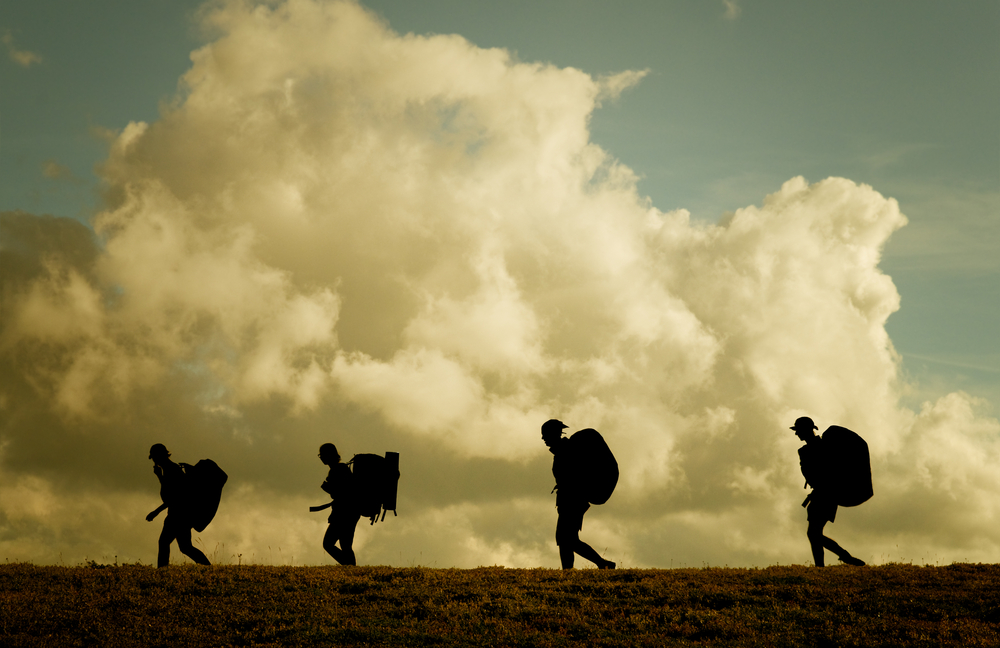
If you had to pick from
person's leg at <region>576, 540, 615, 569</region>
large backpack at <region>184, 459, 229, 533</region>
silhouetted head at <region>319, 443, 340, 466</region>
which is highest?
silhouetted head at <region>319, 443, 340, 466</region>

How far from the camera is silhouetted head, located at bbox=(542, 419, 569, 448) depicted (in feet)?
58.6

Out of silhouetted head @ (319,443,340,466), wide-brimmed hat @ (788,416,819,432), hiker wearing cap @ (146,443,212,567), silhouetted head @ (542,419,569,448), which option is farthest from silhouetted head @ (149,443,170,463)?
wide-brimmed hat @ (788,416,819,432)

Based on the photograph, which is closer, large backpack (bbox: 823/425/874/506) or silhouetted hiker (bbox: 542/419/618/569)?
silhouetted hiker (bbox: 542/419/618/569)

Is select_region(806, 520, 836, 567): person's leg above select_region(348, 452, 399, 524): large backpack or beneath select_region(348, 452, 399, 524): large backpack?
beneath

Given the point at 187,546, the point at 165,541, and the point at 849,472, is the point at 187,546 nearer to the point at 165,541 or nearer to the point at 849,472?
the point at 165,541

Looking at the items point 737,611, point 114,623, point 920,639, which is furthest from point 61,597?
point 920,639

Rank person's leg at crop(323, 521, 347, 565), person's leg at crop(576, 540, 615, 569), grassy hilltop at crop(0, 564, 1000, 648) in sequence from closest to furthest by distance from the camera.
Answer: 1. grassy hilltop at crop(0, 564, 1000, 648)
2. person's leg at crop(576, 540, 615, 569)
3. person's leg at crop(323, 521, 347, 565)

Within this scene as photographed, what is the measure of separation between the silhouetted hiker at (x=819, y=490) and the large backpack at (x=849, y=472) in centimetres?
2

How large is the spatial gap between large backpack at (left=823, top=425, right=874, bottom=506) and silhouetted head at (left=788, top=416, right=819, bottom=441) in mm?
411

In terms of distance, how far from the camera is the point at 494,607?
13180 mm

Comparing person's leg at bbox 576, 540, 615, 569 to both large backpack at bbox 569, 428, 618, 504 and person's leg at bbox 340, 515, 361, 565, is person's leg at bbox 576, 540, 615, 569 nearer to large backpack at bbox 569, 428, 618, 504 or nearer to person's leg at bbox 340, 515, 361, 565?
large backpack at bbox 569, 428, 618, 504

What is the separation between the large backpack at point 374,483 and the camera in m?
18.8

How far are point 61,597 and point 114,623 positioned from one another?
1.99m

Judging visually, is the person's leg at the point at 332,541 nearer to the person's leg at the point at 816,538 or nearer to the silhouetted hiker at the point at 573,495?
the silhouetted hiker at the point at 573,495
